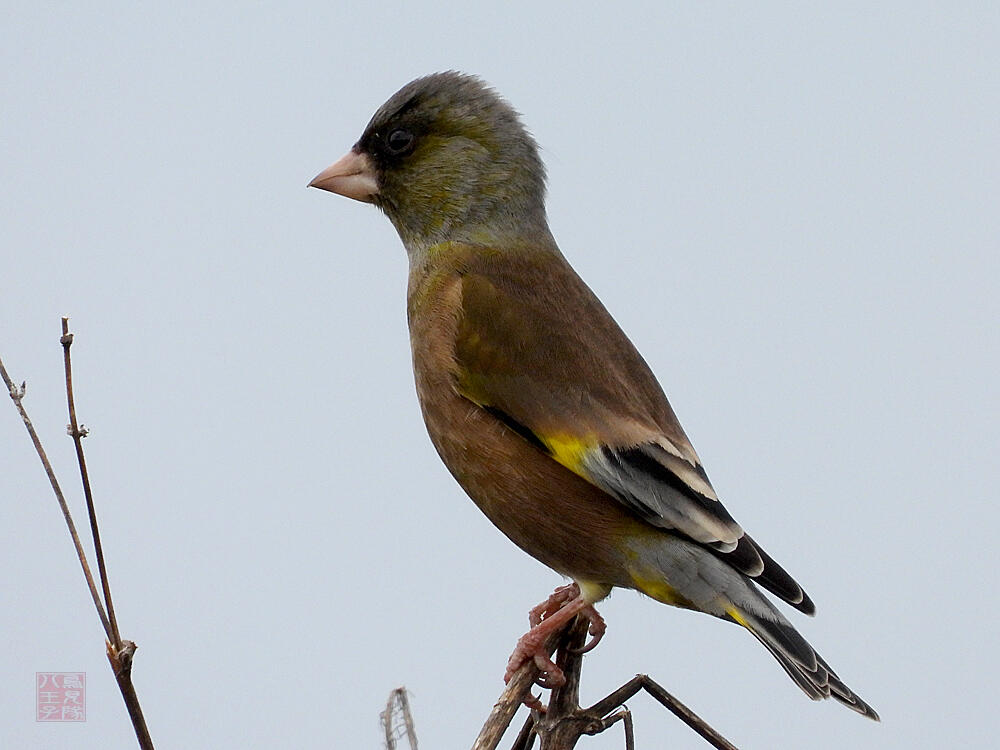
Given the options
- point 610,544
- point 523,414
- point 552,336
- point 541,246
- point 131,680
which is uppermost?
point 541,246

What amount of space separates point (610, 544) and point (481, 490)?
0.40m

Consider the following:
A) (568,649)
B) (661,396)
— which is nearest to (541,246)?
(661,396)

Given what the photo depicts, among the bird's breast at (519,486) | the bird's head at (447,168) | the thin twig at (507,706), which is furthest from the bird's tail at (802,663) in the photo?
the bird's head at (447,168)

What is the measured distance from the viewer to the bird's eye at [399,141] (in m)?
3.99

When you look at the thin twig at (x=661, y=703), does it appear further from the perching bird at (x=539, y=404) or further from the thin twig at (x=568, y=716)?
the perching bird at (x=539, y=404)

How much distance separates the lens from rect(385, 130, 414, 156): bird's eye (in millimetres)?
3986


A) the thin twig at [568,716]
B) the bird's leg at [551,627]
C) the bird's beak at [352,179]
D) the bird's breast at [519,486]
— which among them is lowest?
the thin twig at [568,716]

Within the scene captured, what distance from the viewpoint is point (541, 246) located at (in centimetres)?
391

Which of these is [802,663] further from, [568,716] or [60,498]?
[60,498]

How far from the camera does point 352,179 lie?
13.3ft

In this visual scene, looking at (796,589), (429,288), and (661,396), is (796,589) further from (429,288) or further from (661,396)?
(429,288)

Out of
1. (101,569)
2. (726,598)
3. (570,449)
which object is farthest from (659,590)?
(101,569)

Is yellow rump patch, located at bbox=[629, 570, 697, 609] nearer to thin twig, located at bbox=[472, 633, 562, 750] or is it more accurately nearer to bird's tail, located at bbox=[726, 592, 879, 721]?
bird's tail, located at bbox=[726, 592, 879, 721]

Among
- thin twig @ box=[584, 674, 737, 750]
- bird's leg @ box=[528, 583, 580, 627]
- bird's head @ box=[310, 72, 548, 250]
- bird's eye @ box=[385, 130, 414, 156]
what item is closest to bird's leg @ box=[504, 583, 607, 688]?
bird's leg @ box=[528, 583, 580, 627]
